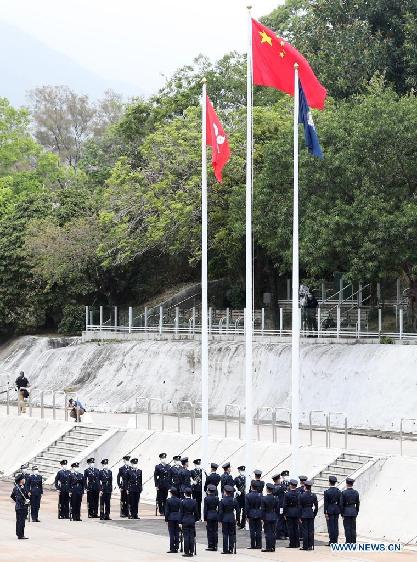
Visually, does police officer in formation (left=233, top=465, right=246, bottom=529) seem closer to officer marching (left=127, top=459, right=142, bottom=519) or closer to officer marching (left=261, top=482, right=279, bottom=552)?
officer marching (left=261, top=482, right=279, bottom=552)

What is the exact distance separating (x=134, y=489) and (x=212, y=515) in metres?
5.82

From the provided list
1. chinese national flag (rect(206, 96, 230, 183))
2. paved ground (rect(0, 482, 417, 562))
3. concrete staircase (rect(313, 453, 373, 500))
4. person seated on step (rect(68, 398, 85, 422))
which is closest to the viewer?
paved ground (rect(0, 482, 417, 562))

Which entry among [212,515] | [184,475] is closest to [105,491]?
[184,475]

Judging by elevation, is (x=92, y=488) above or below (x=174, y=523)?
below

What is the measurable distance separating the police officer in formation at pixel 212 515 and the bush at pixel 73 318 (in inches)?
1514

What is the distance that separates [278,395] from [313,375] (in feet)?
5.15

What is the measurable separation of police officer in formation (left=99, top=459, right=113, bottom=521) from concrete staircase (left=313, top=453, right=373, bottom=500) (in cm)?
529

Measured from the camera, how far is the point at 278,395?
157ft

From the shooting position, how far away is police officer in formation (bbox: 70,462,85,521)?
32.8 m

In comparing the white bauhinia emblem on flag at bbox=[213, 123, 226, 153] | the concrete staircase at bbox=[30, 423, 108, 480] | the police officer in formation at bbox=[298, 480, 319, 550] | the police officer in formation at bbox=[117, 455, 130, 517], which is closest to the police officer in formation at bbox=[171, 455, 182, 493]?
the police officer in formation at bbox=[117, 455, 130, 517]

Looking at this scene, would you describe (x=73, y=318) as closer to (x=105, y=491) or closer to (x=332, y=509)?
(x=105, y=491)

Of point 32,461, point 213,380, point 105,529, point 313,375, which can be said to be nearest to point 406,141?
point 313,375

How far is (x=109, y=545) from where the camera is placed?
28.5 metres

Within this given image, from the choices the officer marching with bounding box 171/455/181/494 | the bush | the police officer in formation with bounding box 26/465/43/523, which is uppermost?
the bush
